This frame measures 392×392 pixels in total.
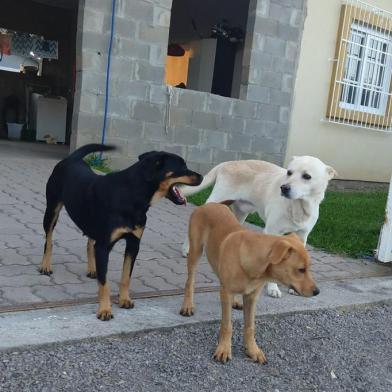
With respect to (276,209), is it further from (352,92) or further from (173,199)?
(352,92)

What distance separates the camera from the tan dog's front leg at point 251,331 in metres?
2.88

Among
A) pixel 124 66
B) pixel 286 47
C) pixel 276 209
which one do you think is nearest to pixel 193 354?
pixel 276 209

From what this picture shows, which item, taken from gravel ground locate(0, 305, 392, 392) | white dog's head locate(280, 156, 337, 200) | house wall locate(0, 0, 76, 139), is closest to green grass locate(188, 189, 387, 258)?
white dog's head locate(280, 156, 337, 200)

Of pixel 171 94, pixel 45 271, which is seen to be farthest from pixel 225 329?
pixel 171 94

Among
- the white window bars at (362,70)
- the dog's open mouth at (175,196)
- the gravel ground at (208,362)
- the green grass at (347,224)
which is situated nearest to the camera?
the gravel ground at (208,362)

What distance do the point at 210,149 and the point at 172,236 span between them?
13.8 ft

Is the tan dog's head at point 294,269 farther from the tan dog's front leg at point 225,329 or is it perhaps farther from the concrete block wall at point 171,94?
the concrete block wall at point 171,94

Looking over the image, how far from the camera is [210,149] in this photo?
9.27 m

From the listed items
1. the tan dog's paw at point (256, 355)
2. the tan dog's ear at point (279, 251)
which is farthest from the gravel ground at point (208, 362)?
the tan dog's ear at point (279, 251)

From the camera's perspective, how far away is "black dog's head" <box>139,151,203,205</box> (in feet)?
10.1

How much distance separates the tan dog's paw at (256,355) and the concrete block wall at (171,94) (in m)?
5.91

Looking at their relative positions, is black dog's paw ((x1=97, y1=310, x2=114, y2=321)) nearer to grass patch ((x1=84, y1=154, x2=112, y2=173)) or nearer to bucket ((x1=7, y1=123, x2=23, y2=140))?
grass patch ((x1=84, y1=154, x2=112, y2=173))

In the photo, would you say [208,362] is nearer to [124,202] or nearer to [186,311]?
[186,311]

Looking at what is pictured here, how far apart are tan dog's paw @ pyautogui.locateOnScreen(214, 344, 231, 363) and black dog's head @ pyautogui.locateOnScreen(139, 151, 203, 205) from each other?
92cm
